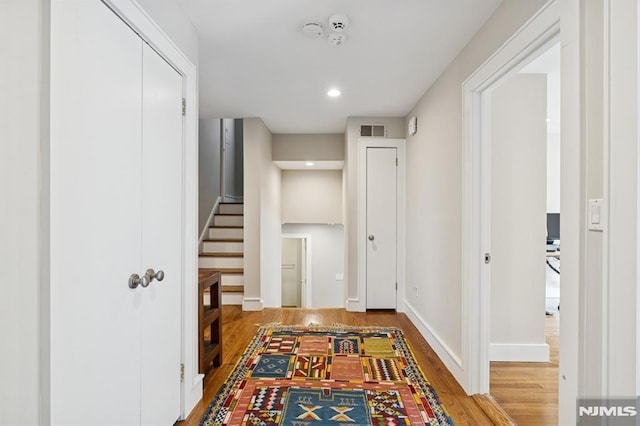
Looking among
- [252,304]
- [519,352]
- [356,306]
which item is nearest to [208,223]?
[252,304]

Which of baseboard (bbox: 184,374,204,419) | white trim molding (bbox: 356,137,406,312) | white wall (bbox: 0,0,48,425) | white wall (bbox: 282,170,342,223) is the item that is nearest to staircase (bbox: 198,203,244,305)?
white wall (bbox: 282,170,342,223)

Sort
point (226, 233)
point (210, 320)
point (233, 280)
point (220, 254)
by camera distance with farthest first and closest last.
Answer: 1. point (226, 233)
2. point (220, 254)
3. point (233, 280)
4. point (210, 320)

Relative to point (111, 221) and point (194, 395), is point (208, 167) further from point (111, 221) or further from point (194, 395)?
point (111, 221)

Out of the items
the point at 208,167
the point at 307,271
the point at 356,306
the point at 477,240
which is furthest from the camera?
the point at 307,271

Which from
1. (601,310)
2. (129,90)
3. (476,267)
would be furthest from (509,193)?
(129,90)

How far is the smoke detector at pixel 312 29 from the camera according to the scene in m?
2.10

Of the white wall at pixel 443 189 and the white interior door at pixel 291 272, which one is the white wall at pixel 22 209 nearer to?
the white wall at pixel 443 189

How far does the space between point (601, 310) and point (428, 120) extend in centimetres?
239

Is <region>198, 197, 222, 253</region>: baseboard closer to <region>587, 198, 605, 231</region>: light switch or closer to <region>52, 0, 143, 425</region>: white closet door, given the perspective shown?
<region>52, 0, 143, 425</region>: white closet door

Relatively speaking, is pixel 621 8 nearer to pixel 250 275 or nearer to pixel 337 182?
pixel 250 275

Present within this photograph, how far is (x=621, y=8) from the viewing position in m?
1.11

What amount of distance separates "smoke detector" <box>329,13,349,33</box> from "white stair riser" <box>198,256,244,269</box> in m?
3.40

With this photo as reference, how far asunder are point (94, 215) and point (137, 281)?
0.39m

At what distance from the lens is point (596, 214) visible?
4.02 ft
